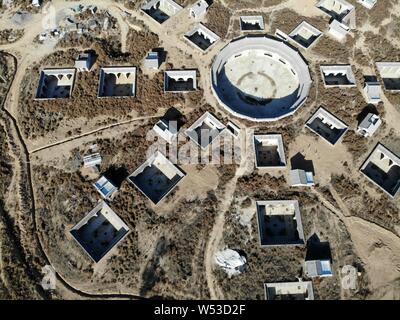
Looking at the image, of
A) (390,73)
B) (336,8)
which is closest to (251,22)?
(336,8)

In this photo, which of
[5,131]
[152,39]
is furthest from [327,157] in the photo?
[5,131]

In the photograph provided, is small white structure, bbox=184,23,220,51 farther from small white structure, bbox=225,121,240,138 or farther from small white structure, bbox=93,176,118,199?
small white structure, bbox=93,176,118,199

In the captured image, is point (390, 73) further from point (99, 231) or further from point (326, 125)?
point (99, 231)

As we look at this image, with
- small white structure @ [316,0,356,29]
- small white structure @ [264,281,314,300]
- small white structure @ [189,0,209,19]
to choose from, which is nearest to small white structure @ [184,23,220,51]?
small white structure @ [189,0,209,19]

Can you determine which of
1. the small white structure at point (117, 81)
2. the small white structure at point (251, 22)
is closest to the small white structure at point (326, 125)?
the small white structure at point (251, 22)

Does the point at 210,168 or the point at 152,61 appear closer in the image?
the point at 210,168

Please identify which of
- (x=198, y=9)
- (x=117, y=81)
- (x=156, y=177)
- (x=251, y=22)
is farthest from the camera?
(x=251, y=22)

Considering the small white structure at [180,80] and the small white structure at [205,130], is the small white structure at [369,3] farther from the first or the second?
the small white structure at [205,130]
